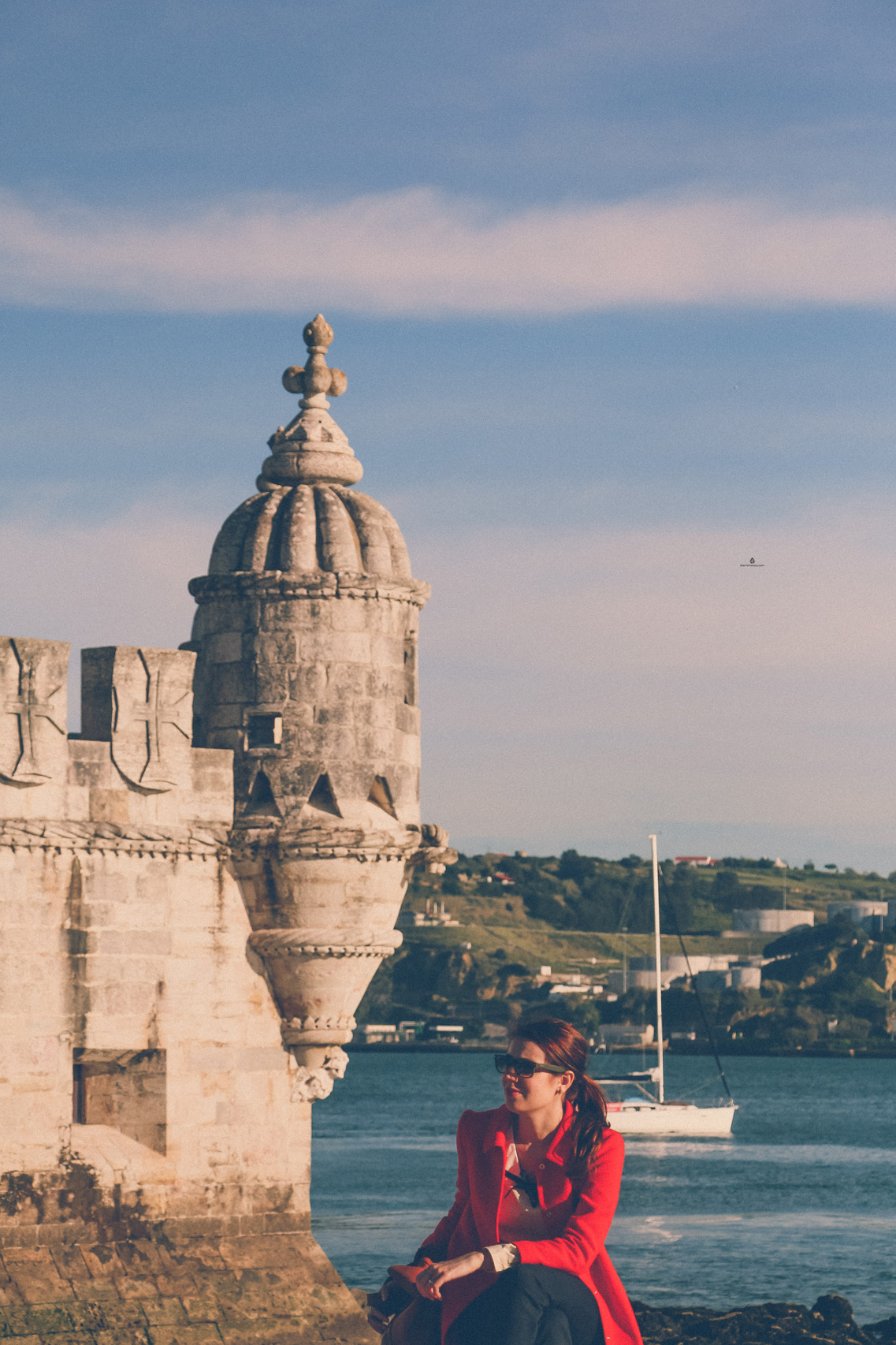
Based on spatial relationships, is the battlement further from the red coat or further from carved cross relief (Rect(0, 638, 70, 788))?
the red coat

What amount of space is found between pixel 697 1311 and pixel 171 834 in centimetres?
1849

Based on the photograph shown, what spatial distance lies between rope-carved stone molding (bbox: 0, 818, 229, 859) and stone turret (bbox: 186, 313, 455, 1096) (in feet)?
0.99

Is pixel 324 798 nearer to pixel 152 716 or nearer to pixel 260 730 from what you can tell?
pixel 260 730

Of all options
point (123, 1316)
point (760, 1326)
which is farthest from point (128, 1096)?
point (760, 1326)

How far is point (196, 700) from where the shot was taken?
20281 mm

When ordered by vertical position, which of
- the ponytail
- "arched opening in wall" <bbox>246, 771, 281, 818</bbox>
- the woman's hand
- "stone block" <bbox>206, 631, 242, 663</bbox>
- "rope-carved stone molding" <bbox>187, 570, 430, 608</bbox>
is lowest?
the woman's hand

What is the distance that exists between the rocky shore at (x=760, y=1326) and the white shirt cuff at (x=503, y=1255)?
22.8 m

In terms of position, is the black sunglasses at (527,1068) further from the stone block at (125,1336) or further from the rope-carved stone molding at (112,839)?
the stone block at (125,1336)

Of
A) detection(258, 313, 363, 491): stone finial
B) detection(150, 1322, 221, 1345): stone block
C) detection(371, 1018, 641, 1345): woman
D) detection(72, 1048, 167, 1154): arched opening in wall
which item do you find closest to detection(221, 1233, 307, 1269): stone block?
detection(150, 1322, 221, 1345): stone block

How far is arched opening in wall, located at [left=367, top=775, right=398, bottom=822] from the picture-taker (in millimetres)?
20031

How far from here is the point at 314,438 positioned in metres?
20.9

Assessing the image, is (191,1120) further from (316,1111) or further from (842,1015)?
(842,1015)

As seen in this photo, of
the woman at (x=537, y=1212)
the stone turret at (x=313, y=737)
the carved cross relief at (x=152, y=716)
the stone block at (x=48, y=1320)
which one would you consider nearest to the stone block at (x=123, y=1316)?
the stone block at (x=48, y=1320)

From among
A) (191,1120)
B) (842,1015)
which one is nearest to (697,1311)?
(191,1120)
